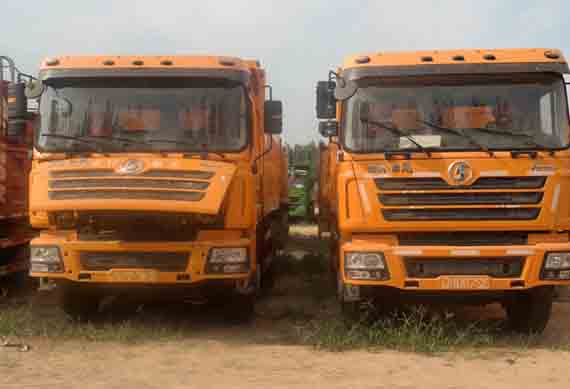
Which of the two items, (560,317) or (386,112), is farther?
(560,317)

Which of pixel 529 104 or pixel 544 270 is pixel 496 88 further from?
pixel 544 270

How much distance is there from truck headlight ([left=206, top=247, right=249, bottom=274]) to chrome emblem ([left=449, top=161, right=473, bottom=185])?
91.8 inches

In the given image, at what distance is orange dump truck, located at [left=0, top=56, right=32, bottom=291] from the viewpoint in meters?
9.35

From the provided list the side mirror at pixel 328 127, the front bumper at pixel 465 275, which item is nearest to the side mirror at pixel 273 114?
the side mirror at pixel 328 127

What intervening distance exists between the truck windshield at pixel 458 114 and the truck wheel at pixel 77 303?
3.59m

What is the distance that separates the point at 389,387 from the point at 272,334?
250 centimetres

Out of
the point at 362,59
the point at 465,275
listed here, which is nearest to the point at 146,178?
the point at 362,59

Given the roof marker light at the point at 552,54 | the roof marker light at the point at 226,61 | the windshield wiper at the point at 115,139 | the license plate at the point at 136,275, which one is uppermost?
the roof marker light at the point at 552,54

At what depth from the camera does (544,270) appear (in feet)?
23.3

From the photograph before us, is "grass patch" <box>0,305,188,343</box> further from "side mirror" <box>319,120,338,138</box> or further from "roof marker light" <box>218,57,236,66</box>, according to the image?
"roof marker light" <box>218,57,236,66</box>

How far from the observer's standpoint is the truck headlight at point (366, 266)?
716cm

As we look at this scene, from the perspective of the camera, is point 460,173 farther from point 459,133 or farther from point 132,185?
point 132,185

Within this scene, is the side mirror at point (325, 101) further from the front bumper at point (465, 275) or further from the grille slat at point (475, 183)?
the front bumper at point (465, 275)

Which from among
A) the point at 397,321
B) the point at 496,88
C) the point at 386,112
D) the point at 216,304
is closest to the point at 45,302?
the point at 216,304
